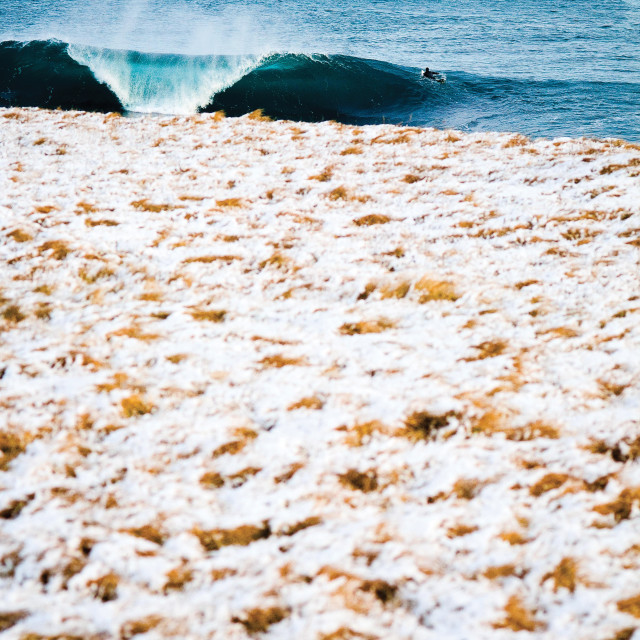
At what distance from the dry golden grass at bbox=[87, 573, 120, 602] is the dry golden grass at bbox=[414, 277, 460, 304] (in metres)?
3.03

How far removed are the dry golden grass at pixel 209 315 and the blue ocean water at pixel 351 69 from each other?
17.8 metres

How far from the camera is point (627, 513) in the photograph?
2.38 m

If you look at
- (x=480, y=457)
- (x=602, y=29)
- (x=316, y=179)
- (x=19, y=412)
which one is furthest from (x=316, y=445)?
(x=602, y=29)

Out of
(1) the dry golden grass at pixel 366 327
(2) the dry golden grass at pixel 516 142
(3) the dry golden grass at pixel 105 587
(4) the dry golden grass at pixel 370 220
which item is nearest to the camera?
(3) the dry golden grass at pixel 105 587

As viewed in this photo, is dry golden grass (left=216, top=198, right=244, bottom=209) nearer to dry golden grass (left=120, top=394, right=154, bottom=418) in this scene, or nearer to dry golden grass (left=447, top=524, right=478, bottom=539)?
dry golden grass (left=120, top=394, right=154, bottom=418)

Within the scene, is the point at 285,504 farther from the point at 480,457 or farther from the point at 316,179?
the point at 316,179

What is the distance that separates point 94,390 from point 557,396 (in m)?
3.07

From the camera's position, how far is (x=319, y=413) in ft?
9.96

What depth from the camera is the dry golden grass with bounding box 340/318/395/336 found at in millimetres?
3809

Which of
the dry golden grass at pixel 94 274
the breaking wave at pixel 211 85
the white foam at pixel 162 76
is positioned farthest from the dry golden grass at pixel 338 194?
the white foam at pixel 162 76

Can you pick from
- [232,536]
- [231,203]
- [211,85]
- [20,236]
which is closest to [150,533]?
[232,536]

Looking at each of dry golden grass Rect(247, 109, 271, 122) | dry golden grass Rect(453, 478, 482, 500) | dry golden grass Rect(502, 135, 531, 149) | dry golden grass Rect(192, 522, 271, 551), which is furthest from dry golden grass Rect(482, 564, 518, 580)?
dry golden grass Rect(247, 109, 271, 122)

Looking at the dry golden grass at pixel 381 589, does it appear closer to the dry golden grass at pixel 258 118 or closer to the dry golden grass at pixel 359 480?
the dry golden grass at pixel 359 480

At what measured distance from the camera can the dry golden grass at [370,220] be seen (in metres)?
5.50
